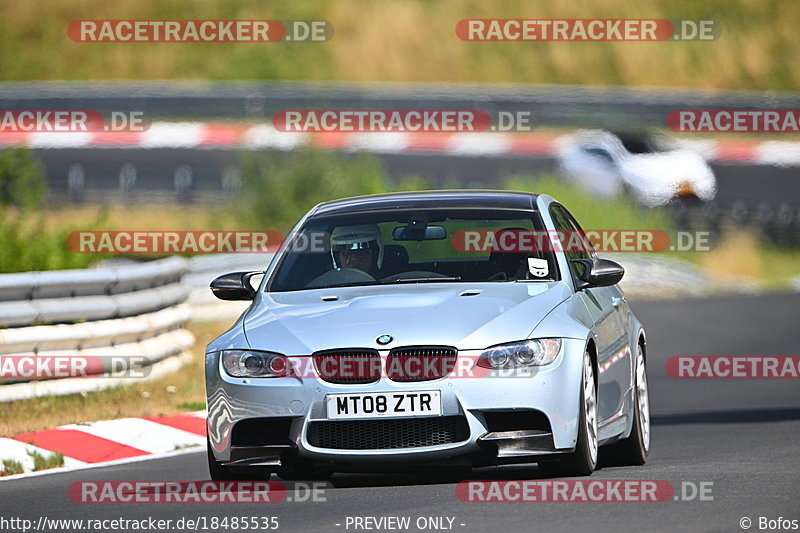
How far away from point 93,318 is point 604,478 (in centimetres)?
644

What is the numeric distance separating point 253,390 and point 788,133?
29069mm

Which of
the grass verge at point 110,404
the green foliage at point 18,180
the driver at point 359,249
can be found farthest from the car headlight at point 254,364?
the green foliage at point 18,180

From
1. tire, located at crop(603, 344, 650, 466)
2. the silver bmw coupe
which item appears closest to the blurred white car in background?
tire, located at crop(603, 344, 650, 466)

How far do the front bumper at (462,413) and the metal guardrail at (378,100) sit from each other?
24060 millimetres

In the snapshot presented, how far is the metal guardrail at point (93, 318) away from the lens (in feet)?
43.5

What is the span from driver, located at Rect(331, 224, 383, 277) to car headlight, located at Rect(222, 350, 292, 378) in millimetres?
1155

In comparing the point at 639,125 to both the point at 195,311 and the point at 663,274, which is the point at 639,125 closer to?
the point at 663,274

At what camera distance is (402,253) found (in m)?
9.91

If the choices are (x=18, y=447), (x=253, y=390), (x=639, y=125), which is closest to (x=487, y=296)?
(x=253, y=390)

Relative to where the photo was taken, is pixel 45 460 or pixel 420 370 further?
pixel 45 460

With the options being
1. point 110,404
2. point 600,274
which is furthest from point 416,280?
point 110,404

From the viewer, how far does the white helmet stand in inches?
391

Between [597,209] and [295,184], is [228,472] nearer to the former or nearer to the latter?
[295,184]

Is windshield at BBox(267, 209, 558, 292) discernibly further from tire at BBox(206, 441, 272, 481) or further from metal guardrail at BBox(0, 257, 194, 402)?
metal guardrail at BBox(0, 257, 194, 402)
